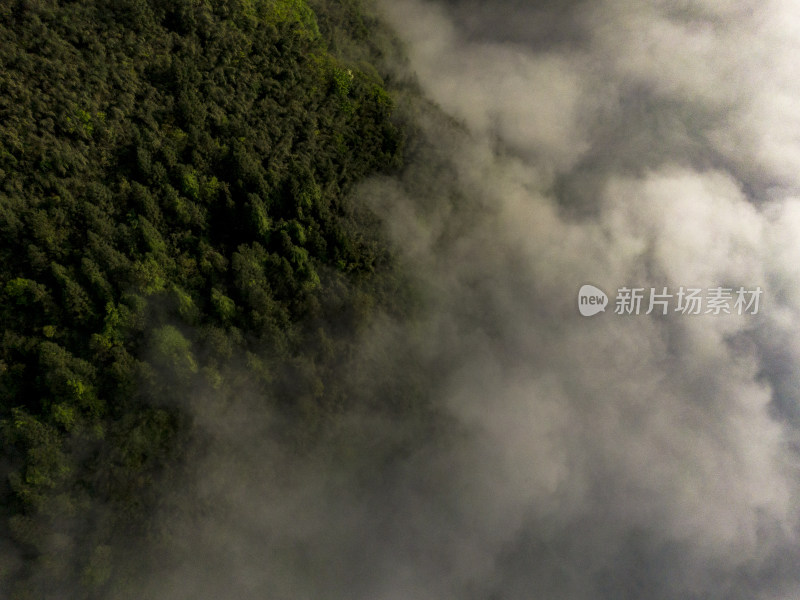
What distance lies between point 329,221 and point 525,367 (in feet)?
52.9

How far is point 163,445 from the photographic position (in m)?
21.8

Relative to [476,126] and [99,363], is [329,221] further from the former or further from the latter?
[476,126]

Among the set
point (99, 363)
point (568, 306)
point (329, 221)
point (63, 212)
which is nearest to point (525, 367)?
point (568, 306)

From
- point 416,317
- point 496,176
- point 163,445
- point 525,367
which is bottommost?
point 163,445

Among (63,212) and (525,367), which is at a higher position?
(525,367)

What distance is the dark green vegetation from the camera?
768 inches

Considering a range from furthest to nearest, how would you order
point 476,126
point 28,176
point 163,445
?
point 476,126
point 163,445
point 28,176

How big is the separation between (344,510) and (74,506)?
40.6 feet

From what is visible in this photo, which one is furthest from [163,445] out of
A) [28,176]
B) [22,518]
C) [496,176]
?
[496,176]

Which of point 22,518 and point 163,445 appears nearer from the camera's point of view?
point 22,518

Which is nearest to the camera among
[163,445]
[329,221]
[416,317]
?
[163,445]

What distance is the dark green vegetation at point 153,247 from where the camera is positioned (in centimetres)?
1950

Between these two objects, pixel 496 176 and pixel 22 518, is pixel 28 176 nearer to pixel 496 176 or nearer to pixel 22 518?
pixel 22 518

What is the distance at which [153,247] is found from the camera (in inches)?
858
